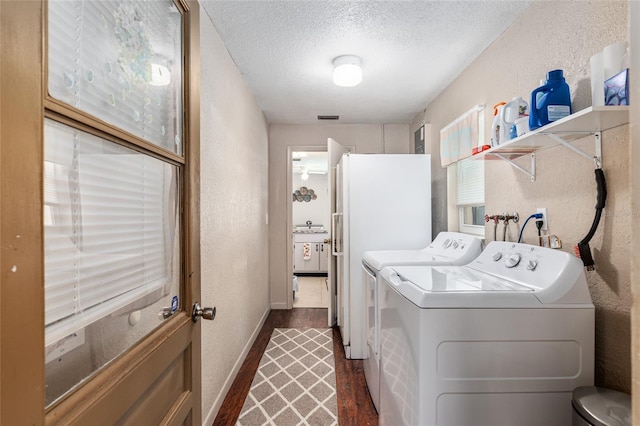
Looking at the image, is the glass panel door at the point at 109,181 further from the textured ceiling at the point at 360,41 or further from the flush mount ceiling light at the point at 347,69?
the flush mount ceiling light at the point at 347,69

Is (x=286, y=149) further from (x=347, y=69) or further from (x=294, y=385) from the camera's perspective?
(x=294, y=385)

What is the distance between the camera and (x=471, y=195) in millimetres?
2463

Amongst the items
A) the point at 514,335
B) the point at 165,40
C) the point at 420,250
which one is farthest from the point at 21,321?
the point at 420,250

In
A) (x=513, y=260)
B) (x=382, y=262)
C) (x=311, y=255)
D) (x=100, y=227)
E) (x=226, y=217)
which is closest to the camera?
(x=100, y=227)

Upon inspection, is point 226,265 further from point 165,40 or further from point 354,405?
point 165,40

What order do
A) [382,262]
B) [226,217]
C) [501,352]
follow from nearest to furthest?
[501,352]
[382,262]
[226,217]

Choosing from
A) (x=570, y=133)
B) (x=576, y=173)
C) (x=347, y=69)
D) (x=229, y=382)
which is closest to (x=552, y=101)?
(x=570, y=133)

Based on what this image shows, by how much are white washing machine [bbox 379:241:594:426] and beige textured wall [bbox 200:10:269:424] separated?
45.7 inches

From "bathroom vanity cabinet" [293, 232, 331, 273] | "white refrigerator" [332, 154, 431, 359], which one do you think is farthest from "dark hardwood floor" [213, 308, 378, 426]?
Result: "bathroom vanity cabinet" [293, 232, 331, 273]

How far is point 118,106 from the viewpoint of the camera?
0.70 metres

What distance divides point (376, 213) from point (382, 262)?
726mm

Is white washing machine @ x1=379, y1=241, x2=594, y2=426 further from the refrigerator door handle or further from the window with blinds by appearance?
the refrigerator door handle

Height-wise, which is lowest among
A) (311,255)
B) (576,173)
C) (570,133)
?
(311,255)

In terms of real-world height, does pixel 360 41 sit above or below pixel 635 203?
above
